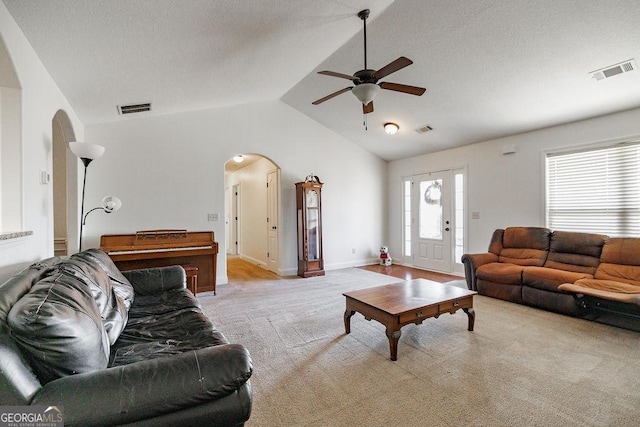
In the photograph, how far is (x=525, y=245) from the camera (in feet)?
14.1

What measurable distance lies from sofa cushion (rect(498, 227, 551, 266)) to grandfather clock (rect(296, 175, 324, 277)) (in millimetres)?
2989

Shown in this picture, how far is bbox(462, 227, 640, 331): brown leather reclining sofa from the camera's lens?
121 inches

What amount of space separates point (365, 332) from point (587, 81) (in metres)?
3.69

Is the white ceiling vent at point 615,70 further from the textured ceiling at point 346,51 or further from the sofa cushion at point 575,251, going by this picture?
the sofa cushion at point 575,251

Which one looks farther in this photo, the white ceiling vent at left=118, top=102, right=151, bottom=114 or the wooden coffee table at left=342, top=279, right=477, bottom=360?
the white ceiling vent at left=118, top=102, right=151, bottom=114

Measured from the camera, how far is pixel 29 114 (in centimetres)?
217

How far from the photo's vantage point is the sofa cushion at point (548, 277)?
134 inches

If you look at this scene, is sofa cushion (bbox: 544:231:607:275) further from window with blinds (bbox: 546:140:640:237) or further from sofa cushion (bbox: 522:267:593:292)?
window with blinds (bbox: 546:140:640:237)

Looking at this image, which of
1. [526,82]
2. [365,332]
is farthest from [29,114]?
[526,82]

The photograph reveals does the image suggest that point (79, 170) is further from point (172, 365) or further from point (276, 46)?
point (172, 365)

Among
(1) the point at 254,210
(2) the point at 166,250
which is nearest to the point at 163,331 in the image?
(2) the point at 166,250

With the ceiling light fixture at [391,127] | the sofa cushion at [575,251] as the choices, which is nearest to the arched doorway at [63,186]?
the ceiling light fixture at [391,127]

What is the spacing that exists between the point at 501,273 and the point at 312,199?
326 centimetres

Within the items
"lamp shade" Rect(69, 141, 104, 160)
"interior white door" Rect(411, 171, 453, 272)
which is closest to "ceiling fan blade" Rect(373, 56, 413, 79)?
"lamp shade" Rect(69, 141, 104, 160)
